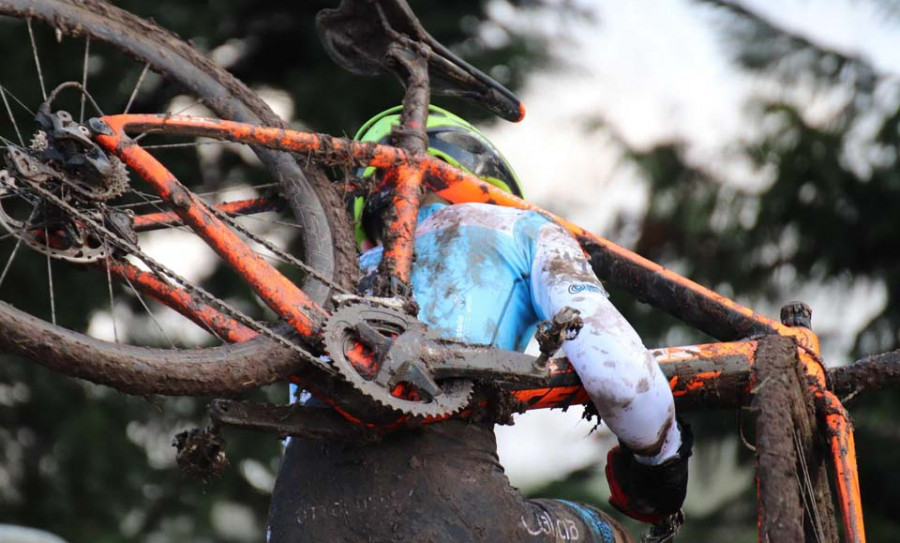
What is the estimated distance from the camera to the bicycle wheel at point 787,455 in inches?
131

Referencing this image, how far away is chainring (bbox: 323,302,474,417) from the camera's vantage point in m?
3.34

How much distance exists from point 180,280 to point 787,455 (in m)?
1.40

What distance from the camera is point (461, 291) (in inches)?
145

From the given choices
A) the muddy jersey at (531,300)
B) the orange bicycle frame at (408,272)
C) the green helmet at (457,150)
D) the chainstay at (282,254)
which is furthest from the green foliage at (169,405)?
the chainstay at (282,254)

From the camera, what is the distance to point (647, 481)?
3.74 meters

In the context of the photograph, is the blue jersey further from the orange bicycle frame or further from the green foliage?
the green foliage

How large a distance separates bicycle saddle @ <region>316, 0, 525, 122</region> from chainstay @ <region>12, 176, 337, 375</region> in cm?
115

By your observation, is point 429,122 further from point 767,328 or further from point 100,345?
point 100,345

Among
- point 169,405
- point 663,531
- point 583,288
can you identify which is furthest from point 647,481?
point 169,405

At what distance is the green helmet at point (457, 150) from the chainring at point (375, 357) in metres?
0.70

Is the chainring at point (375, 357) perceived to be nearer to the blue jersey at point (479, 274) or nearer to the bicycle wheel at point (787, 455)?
the blue jersey at point (479, 274)

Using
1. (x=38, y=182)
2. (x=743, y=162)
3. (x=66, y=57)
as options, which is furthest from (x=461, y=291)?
(x=743, y=162)

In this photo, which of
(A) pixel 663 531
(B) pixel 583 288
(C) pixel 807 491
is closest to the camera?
(B) pixel 583 288

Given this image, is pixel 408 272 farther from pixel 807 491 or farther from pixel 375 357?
pixel 807 491
